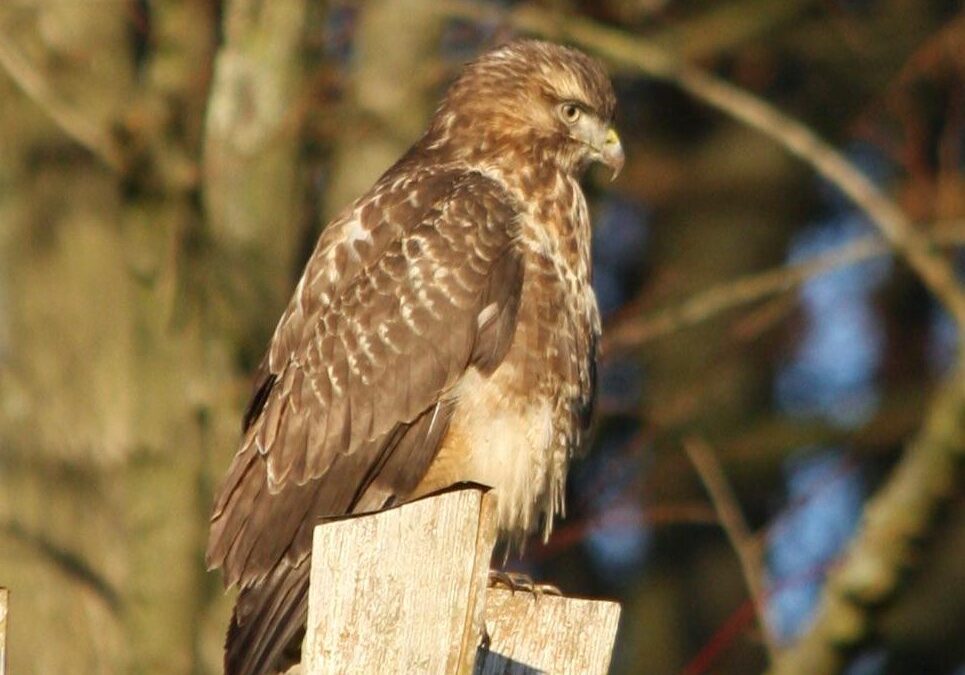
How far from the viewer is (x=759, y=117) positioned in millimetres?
6355

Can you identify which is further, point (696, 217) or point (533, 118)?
point (696, 217)

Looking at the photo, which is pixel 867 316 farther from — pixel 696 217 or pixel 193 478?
pixel 193 478

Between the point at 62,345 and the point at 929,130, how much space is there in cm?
479

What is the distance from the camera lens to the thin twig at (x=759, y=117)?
20.2 feet

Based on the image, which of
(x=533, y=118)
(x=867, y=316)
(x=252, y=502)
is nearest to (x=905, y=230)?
(x=533, y=118)

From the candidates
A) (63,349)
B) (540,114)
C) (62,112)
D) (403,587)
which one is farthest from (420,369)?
(63,349)

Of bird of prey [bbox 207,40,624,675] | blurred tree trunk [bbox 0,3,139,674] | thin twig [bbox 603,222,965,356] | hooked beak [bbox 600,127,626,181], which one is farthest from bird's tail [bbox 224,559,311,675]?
thin twig [bbox 603,222,965,356]

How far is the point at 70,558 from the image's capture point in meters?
6.12

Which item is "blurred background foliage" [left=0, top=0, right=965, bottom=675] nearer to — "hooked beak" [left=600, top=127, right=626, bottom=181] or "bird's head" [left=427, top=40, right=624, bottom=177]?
"bird's head" [left=427, top=40, right=624, bottom=177]

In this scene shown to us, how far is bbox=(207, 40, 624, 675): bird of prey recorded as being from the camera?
440cm

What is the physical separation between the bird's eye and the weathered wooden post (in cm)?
263

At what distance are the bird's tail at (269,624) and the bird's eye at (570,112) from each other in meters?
1.64

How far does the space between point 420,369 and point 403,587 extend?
185 centimetres

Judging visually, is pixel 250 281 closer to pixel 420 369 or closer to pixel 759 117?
pixel 420 369
